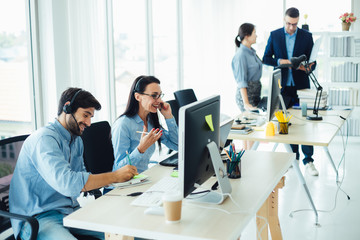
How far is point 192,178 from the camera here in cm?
188

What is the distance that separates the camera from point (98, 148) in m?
2.69

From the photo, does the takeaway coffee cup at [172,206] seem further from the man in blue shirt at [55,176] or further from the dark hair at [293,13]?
the dark hair at [293,13]

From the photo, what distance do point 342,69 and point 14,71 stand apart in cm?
480

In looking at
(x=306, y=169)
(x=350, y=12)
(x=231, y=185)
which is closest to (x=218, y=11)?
(x=350, y=12)

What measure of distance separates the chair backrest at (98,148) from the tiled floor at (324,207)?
1.19 meters

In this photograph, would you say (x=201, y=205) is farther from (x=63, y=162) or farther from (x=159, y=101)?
(x=159, y=101)

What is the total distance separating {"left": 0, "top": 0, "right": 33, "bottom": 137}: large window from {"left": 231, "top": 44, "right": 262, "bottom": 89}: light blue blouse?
2102mm

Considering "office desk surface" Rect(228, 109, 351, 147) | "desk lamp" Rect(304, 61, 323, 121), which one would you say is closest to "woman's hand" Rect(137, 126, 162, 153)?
"office desk surface" Rect(228, 109, 351, 147)

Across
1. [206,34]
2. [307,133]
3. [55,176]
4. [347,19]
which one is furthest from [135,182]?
[347,19]

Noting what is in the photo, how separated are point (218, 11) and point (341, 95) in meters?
2.31

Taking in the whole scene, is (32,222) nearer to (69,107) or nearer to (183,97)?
(69,107)

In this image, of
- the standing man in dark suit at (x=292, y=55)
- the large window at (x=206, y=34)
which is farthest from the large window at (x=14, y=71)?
the standing man in dark suit at (x=292, y=55)

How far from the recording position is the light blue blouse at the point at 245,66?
15.2ft

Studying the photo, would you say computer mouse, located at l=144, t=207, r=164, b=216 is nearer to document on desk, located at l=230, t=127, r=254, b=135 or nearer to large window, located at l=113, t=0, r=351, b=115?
document on desk, located at l=230, t=127, r=254, b=135
